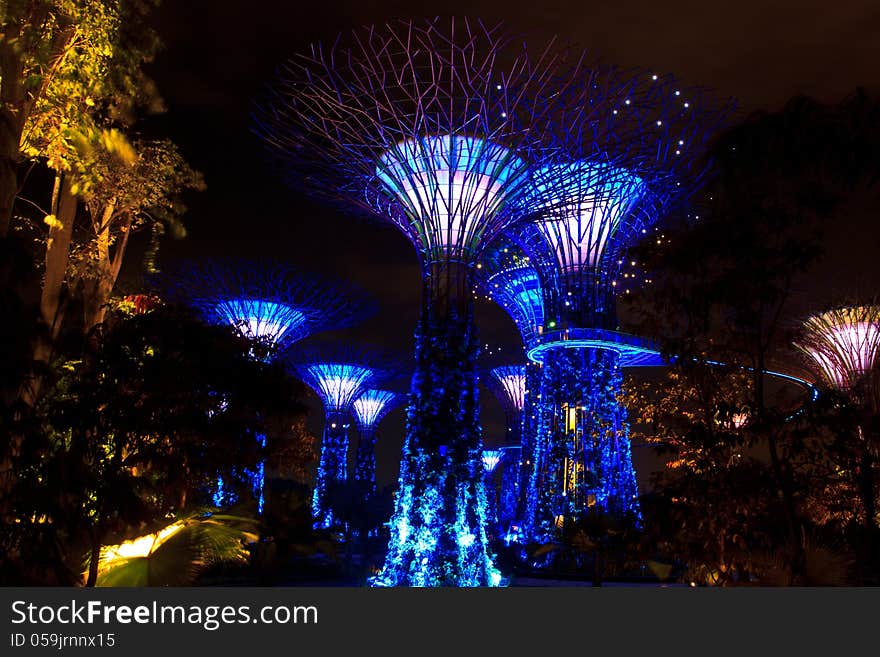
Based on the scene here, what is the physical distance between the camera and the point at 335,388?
49.4m

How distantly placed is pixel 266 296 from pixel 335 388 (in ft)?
54.2

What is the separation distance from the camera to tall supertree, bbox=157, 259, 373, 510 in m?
32.5

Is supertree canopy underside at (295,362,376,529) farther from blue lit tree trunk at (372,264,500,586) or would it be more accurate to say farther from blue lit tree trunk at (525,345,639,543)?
blue lit tree trunk at (372,264,500,586)

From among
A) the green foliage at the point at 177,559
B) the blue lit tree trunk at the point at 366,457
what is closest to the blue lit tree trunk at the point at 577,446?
the green foliage at the point at 177,559

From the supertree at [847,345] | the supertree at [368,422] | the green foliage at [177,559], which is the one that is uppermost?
the supertree at [368,422]

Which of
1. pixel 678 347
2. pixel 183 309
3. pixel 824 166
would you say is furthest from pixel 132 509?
pixel 824 166

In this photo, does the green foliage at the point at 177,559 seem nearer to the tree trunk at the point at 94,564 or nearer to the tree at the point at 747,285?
the tree trunk at the point at 94,564

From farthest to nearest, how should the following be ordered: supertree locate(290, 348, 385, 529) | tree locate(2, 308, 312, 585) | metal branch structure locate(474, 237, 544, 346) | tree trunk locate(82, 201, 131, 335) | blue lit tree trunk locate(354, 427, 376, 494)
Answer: blue lit tree trunk locate(354, 427, 376, 494), supertree locate(290, 348, 385, 529), metal branch structure locate(474, 237, 544, 346), tree trunk locate(82, 201, 131, 335), tree locate(2, 308, 312, 585)

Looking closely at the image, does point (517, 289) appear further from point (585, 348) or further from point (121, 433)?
point (121, 433)

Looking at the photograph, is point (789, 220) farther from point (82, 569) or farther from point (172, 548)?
point (82, 569)

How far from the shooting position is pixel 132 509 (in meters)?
9.16

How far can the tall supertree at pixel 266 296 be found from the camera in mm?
32531

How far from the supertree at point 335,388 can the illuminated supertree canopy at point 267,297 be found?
13.7 meters

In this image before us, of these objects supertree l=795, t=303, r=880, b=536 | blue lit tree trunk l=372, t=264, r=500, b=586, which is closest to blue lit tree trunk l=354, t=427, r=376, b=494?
supertree l=795, t=303, r=880, b=536
